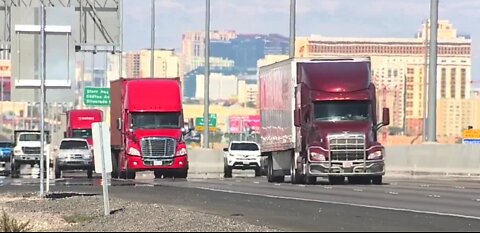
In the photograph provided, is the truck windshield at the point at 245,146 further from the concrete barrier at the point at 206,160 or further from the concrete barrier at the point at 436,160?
the concrete barrier at the point at 206,160

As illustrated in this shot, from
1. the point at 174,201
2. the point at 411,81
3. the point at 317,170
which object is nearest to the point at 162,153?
the point at 317,170

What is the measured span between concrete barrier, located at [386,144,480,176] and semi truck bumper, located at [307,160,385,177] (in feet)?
38.5

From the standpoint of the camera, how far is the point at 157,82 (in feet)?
138

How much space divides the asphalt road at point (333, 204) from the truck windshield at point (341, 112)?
2.51m

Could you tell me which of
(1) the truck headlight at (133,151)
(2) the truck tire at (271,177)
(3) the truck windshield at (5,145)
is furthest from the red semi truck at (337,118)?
(3) the truck windshield at (5,145)

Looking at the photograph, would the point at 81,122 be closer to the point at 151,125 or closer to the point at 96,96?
the point at 151,125

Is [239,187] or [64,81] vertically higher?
[64,81]

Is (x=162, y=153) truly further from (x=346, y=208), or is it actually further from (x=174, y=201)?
(x=346, y=208)

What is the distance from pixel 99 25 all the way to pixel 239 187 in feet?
43.7

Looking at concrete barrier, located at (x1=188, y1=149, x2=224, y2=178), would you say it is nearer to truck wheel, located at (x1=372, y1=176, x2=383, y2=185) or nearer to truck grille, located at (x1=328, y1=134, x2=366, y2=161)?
truck wheel, located at (x1=372, y1=176, x2=383, y2=185)

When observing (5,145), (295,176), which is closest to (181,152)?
(295,176)

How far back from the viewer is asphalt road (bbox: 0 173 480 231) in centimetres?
1897

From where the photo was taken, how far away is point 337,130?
3516cm

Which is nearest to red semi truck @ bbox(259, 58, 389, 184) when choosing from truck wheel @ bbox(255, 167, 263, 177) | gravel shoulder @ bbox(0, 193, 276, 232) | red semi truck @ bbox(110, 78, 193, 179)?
red semi truck @ bbox(110, 78, 193, 179)
